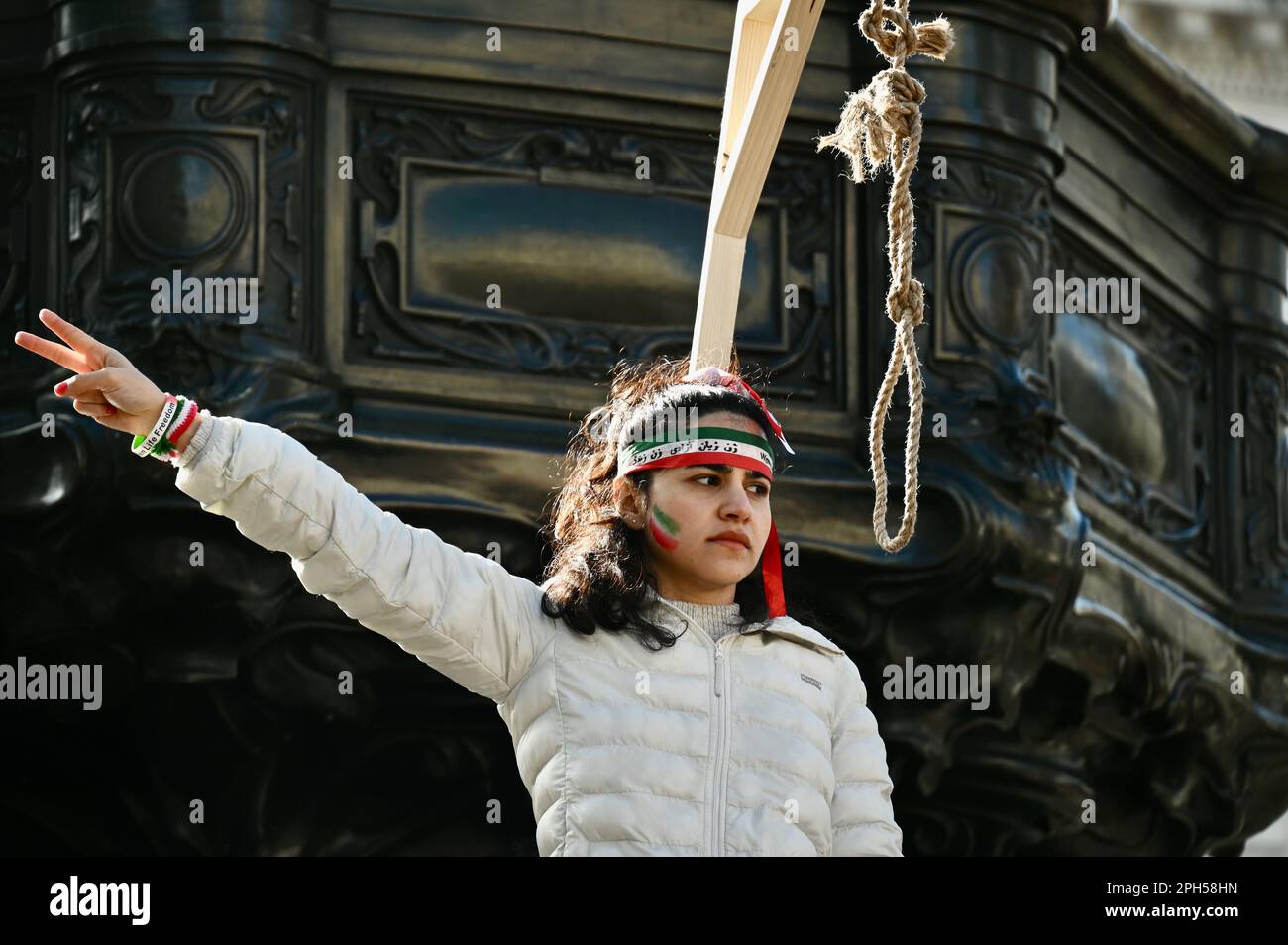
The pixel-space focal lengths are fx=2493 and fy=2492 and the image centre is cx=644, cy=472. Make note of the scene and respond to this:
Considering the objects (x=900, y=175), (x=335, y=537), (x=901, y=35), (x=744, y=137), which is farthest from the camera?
(x=744, y=137)

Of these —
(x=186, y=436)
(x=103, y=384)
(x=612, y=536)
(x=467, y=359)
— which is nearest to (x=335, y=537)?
(x=186, y=436)

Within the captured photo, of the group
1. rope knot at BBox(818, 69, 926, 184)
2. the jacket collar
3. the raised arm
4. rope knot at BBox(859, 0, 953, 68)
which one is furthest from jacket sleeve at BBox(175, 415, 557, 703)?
rope knot at BBox(859, 0, 953, 68)

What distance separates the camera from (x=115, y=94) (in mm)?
9453

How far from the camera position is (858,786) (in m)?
5.41

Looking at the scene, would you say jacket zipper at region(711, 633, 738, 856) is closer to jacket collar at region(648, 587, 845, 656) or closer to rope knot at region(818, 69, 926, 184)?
jacket collar at region(648, 587, 845, 656)

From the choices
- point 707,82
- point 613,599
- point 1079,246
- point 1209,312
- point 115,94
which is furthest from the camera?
point 1209,312

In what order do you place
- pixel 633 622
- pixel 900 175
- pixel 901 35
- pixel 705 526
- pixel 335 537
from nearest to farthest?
pixel 335 537, pixel 633 622, pixel 705 526, pixel 900 175, pixel 901 35

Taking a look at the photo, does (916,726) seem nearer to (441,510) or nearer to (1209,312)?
(441,510)

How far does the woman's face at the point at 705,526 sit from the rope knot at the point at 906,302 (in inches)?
17.2

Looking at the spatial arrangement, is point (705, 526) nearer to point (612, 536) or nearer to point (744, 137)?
point (612, 536)

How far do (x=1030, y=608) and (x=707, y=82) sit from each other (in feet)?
8.30

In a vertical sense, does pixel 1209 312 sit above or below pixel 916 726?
above

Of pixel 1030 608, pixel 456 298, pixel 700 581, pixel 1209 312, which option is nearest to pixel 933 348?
pixel 1030 608

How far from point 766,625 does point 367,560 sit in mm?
916
